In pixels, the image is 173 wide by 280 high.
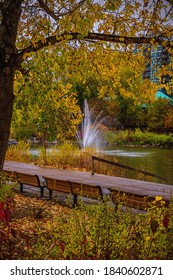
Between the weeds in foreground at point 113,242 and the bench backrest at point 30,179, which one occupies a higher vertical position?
the weeds in foreground at point 113,242

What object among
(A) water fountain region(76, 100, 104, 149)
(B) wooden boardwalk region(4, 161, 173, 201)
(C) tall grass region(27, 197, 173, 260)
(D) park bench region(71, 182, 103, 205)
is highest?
(A) water fountain region(76, 100, 104, 149)

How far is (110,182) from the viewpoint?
1335 centimetres

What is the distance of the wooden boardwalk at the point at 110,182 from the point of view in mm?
11594

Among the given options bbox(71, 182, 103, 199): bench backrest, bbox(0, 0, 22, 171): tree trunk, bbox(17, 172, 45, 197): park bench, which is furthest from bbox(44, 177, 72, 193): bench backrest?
bbox(0, 0, 22, 171): tree trunk

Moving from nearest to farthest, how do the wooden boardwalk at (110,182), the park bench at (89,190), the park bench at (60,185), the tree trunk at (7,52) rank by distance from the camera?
1. the tree trunk at (7,52)
2. the park bench at (89,190)
3. the park bench at (60,185)
4. the wooden boardwalk at (110,182)

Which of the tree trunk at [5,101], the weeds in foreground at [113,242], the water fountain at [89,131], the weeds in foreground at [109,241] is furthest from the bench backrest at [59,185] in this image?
the water fountain at [89,131]

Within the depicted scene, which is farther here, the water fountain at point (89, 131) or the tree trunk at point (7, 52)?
the water fountain at point (89, 131)

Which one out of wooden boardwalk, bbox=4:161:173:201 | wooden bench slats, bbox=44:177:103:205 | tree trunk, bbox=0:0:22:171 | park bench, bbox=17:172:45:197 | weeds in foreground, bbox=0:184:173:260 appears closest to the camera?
weeds in foreground, bbox=0:184:173:260

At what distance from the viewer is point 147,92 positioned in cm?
955

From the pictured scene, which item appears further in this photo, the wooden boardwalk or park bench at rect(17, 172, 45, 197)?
the wooden boardwalk

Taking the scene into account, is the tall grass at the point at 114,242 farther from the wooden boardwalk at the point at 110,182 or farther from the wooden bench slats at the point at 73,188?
the wooden boardwalk at the point at 110,182

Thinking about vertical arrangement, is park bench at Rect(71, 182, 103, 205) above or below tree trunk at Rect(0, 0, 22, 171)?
below

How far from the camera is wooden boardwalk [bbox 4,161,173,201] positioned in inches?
456

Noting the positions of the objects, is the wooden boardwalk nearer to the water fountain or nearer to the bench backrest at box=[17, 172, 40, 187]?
the bench backrest at box=[17, 172, 40, 187]
